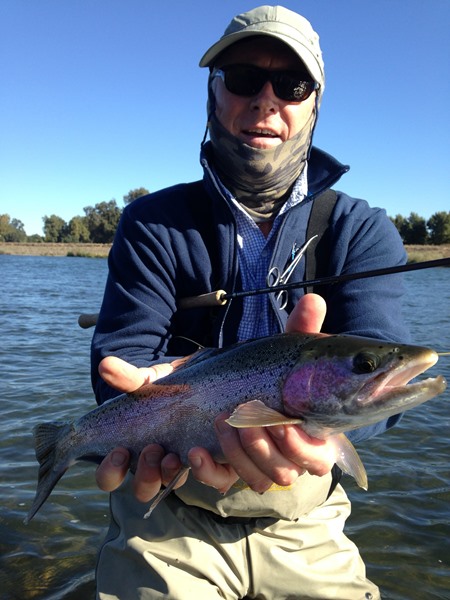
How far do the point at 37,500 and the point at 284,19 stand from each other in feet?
10.5

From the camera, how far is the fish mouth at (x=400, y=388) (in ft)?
6.47

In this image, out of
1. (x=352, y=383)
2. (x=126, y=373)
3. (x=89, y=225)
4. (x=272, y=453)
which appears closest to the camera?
(x=352, y=383)

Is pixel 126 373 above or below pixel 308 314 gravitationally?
below

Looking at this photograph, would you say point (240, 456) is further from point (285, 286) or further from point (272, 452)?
point (285, 286)

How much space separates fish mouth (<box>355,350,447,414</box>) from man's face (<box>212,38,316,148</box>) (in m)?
1.86

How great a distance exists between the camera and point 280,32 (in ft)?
10.3

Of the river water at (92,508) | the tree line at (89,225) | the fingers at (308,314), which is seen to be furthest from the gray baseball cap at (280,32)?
the tree line at (89,225)

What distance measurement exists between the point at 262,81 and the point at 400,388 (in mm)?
2182

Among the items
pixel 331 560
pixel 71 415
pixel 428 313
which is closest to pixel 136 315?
pixel 331 560

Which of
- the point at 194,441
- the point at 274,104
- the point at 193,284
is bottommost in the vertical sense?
the point at 194,441

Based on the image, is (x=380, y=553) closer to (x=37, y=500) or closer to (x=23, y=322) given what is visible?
(x=37, y=500)

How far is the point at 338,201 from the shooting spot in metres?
3.55

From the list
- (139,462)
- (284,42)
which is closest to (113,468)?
(139,462)

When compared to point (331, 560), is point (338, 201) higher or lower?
higher
